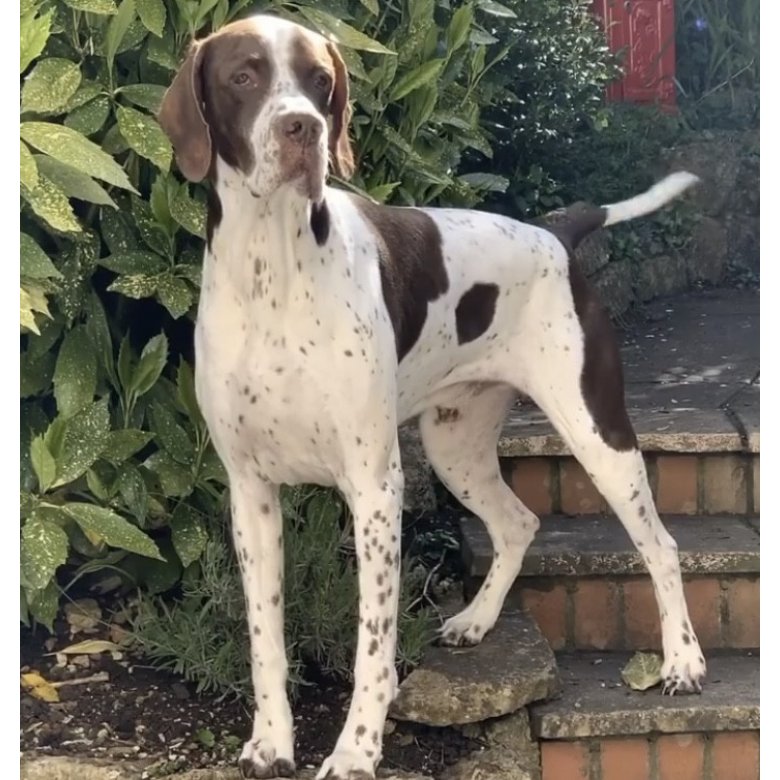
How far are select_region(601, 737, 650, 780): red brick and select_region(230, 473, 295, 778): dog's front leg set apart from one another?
0.85m

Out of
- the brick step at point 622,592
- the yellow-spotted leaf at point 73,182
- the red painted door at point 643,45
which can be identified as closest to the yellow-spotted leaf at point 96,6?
the yellow-spotted leaf at point 73,182

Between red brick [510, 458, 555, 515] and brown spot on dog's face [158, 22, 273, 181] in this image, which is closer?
brown spot on dog's face [158, 22, 273, 181]

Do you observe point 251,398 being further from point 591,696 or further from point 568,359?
point 591,696

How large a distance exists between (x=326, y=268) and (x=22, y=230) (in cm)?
89

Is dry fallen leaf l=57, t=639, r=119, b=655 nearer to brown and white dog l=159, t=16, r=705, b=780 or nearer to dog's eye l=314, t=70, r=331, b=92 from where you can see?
brown and white dog l=159, t=16, r=705, b=780

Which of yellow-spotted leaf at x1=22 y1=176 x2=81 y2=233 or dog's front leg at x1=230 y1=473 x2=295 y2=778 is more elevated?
yellow-spotted leaf at x1=22 y1=176 x2=81 y2=233

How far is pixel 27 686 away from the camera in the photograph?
353 centimetres

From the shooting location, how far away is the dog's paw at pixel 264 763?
3.13 meters

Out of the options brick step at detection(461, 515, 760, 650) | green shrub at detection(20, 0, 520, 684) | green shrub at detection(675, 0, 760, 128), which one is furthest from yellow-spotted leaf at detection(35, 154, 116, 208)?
green shrub at detection(675, 0, 760, 128)

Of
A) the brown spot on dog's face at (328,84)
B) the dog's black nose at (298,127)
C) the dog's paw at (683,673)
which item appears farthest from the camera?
the dog's paw at (683,673)

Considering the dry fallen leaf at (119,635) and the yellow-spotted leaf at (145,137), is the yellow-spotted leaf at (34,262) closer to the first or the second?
the yellow-spotted leaf at (145,137)

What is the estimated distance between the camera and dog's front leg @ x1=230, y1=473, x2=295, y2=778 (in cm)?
314

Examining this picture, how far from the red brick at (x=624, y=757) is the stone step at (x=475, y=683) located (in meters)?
0.20
